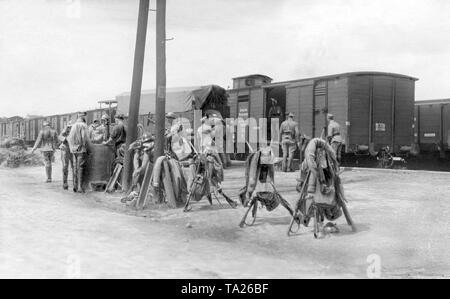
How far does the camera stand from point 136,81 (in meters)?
12.3

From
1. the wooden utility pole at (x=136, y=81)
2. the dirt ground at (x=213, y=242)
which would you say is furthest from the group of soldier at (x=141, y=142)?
the dirt ground at (x=213, y=242)

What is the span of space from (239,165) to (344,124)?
4595 millimetres

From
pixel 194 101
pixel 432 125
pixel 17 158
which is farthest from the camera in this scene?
pixel 17 158

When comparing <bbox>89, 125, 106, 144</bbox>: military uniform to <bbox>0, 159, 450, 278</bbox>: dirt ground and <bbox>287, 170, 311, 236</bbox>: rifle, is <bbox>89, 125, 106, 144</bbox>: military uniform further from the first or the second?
<bbox>287, 170, 311, 236</bbox>: rifle

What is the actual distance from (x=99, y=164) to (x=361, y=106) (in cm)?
965

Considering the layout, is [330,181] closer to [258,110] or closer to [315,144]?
[315,144]

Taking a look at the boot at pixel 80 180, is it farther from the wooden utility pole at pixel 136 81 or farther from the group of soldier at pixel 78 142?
the wooden utility pole at pixel 136 81

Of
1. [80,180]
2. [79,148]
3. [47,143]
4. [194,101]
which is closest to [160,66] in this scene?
[79,148]

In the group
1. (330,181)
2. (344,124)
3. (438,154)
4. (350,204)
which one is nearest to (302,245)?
(330,181)

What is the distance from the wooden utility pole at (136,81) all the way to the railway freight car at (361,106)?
8.20 meters

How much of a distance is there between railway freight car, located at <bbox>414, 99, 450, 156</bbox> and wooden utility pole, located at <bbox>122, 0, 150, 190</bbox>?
13426 millimetres

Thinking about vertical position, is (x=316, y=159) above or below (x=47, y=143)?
below

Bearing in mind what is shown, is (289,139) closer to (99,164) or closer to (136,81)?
(136,81)

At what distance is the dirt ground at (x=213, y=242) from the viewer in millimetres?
5395
